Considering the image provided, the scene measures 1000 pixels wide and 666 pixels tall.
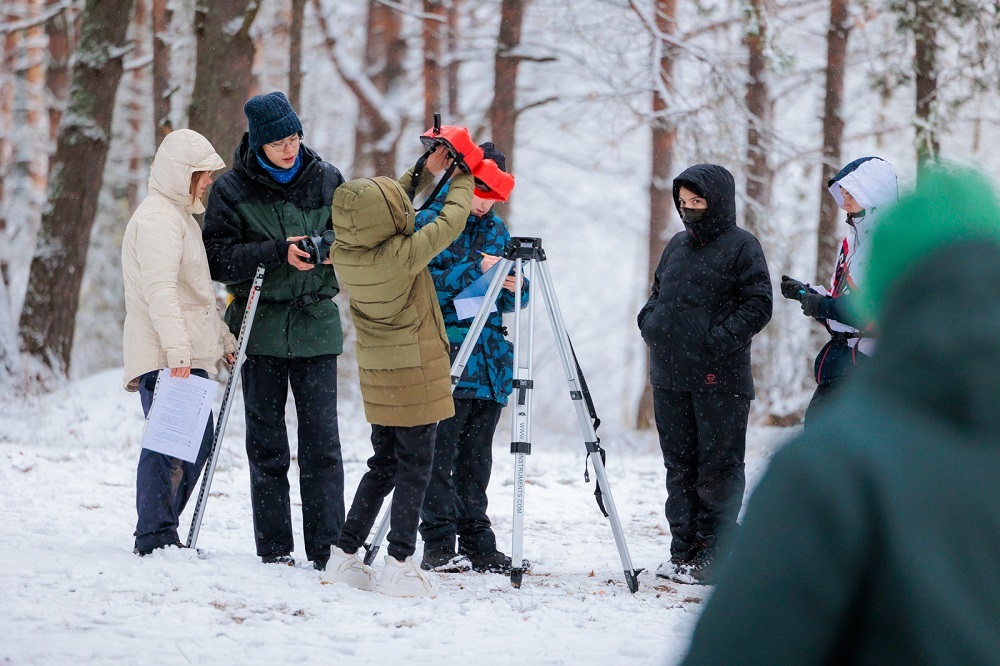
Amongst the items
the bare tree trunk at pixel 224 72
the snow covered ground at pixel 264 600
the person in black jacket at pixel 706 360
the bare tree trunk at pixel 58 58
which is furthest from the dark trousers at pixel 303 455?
the bare tree trunk at pixel 58 58

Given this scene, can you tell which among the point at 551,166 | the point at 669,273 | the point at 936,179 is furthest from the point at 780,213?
the point at 936,179

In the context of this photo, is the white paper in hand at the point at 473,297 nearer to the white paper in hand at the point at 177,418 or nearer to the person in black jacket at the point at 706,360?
the person in black jacket at the point at 706,360

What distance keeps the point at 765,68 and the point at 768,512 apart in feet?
39.5

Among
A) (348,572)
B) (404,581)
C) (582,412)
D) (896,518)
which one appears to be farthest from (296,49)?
(896,518)

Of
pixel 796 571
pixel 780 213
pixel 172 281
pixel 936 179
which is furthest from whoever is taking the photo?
pixel 780 213

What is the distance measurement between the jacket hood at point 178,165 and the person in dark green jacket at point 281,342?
130mm

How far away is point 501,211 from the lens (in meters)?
13.5

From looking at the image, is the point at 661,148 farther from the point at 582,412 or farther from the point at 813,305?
the point at 582,412

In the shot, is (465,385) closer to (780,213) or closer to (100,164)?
(100,164)

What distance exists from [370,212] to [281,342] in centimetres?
87

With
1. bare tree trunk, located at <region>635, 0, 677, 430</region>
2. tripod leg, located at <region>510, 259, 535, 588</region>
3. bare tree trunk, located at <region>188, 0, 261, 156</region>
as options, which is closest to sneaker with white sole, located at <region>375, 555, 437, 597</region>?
tripod leg, located at <region>510, 259, 535, 588</region>

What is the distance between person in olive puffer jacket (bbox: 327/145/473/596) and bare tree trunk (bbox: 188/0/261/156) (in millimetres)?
4708

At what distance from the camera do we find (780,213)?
15547 mm

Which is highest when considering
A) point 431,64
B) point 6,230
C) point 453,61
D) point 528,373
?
point 453,61
